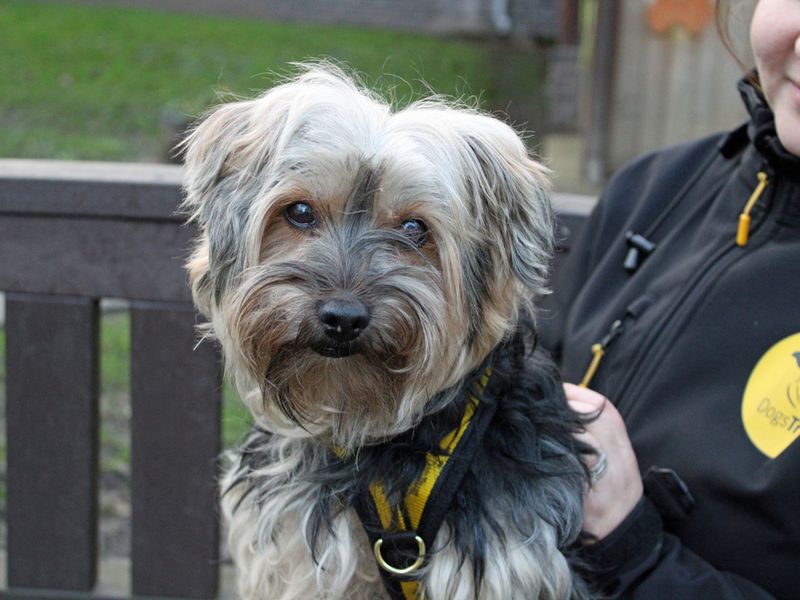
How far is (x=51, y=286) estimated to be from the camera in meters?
2.73

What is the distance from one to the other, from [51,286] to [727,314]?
1.67 m

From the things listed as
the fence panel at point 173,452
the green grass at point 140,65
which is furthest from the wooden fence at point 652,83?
the fence panel at point 173,452

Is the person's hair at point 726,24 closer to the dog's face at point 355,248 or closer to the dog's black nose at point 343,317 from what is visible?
the dog's face at point 355,248

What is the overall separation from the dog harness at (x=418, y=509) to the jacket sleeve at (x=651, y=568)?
363 mm

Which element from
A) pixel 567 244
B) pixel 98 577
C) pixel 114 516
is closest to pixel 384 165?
pixel 567 244

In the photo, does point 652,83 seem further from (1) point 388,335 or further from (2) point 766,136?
(1) point 388,335

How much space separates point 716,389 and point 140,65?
34.7 feet

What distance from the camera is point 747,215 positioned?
87.8 inches

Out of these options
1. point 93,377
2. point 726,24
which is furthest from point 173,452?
point 726,24

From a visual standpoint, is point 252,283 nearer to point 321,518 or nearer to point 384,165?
point 384,165

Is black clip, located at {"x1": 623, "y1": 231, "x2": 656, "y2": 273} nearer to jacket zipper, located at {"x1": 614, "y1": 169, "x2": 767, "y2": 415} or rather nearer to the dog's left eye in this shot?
jacket zipper, located at {"x1": 614, "y1": 169, "x2": 767, "y2": 415}

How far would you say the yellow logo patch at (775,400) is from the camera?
2018mm

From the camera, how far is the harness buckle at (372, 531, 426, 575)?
6.64 feet

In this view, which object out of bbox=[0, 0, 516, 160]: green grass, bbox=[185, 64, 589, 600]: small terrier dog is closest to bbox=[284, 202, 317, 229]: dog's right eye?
bbox=[185, 64, 589, 600]: small terrier dog
